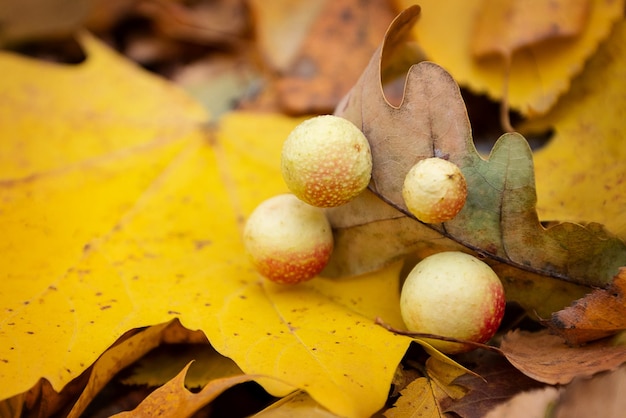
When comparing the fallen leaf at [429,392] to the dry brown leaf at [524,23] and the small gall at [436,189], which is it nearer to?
the small gall at [436,189]

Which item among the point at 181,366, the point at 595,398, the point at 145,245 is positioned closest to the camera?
the point at 595,398

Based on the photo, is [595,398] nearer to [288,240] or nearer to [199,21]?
[288,240]

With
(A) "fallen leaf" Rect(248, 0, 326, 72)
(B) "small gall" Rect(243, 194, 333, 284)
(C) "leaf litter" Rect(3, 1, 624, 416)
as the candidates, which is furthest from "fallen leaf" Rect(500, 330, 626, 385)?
(A) "fallen leaf" Rect(248, 0, 326, 72)

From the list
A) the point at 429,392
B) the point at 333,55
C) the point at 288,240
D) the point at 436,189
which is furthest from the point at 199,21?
the point at 429,392

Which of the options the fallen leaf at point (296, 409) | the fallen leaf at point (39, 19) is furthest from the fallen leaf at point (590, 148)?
the fallen leaf at point (39, 19)

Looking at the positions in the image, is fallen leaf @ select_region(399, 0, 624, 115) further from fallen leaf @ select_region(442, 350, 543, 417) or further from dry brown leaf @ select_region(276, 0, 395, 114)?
fallen leaf @ select_region(442, 350, 543, 417)

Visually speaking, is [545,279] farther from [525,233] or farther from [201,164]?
[201,164]
